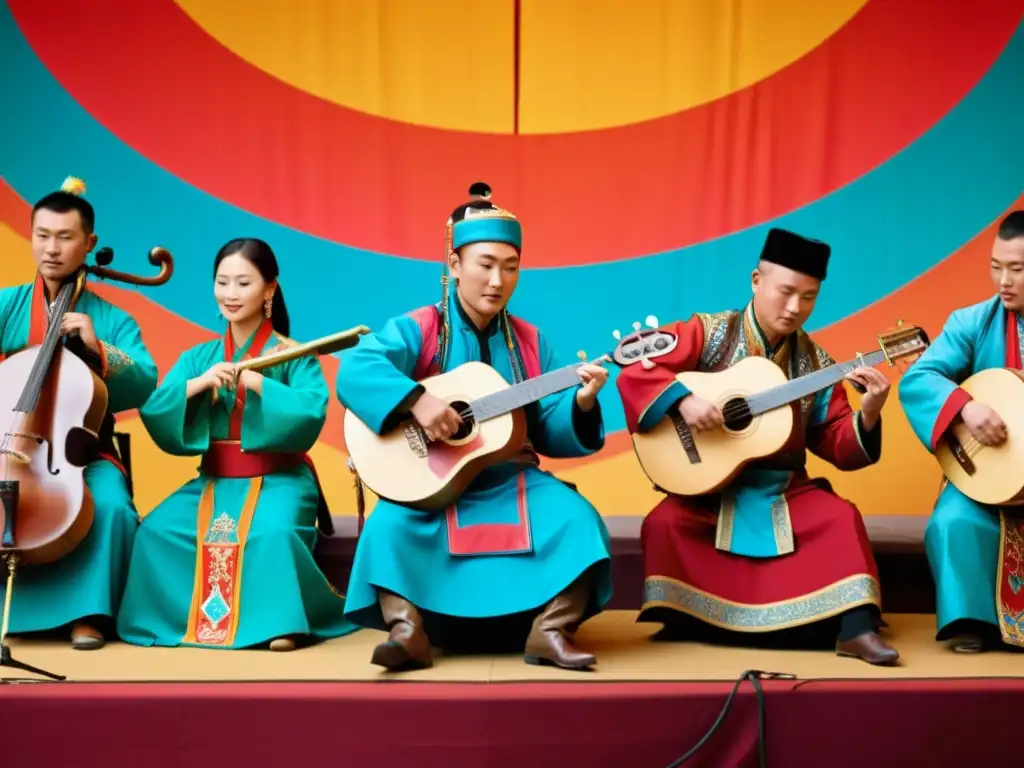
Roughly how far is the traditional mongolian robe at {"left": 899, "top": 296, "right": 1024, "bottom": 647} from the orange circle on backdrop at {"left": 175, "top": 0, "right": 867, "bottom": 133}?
6.51ft

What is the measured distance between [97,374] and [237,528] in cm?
63

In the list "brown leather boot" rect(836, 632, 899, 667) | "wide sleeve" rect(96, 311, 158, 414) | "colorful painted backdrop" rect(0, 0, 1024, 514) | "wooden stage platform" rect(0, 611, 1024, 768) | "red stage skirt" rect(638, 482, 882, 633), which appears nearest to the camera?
"wooden stage platform" rect(0, 611, 1024, 768)

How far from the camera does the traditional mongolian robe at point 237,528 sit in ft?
12.4

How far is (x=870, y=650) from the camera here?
340 cm

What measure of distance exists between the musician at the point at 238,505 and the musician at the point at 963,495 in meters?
1.84

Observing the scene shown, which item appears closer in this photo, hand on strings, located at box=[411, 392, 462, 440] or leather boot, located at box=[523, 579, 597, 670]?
leather boot, located at box=[523, 579, 597, 670]

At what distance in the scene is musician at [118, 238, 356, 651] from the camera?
378cm

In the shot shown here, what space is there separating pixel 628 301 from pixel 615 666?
2.46 m

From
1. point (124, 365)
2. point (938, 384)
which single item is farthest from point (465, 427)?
point (938, 384)

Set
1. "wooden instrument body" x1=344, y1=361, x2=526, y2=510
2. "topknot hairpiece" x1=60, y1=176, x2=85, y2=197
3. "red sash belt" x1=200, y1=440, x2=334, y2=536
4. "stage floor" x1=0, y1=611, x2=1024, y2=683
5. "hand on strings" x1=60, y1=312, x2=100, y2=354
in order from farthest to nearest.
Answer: "topknot hairpiece" x1=60, y1=176, x2=85, y2=197 < "red sash belt" x1=200, y1=440, x2=334, y2=536 < "hand on strings" x1=60, y1=312, x2=100, y2=354 < "wooden instrument body" x1=344, y1=361, x2=526, y2=510 < "stage floor" x1=0, y1=611, x2=1024, y2=683

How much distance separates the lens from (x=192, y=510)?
3.95 metres

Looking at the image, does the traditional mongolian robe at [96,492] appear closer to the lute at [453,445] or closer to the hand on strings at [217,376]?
the hand on strings at [217,376]

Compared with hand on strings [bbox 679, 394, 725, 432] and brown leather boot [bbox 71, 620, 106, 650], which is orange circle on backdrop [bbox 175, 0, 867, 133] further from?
brown leather boot [bbox 71, 620, 106, 650]

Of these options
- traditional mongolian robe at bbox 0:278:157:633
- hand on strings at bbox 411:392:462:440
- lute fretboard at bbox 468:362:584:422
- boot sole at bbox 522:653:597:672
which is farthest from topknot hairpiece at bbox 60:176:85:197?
boot sole at bbox 522:653:597:672
